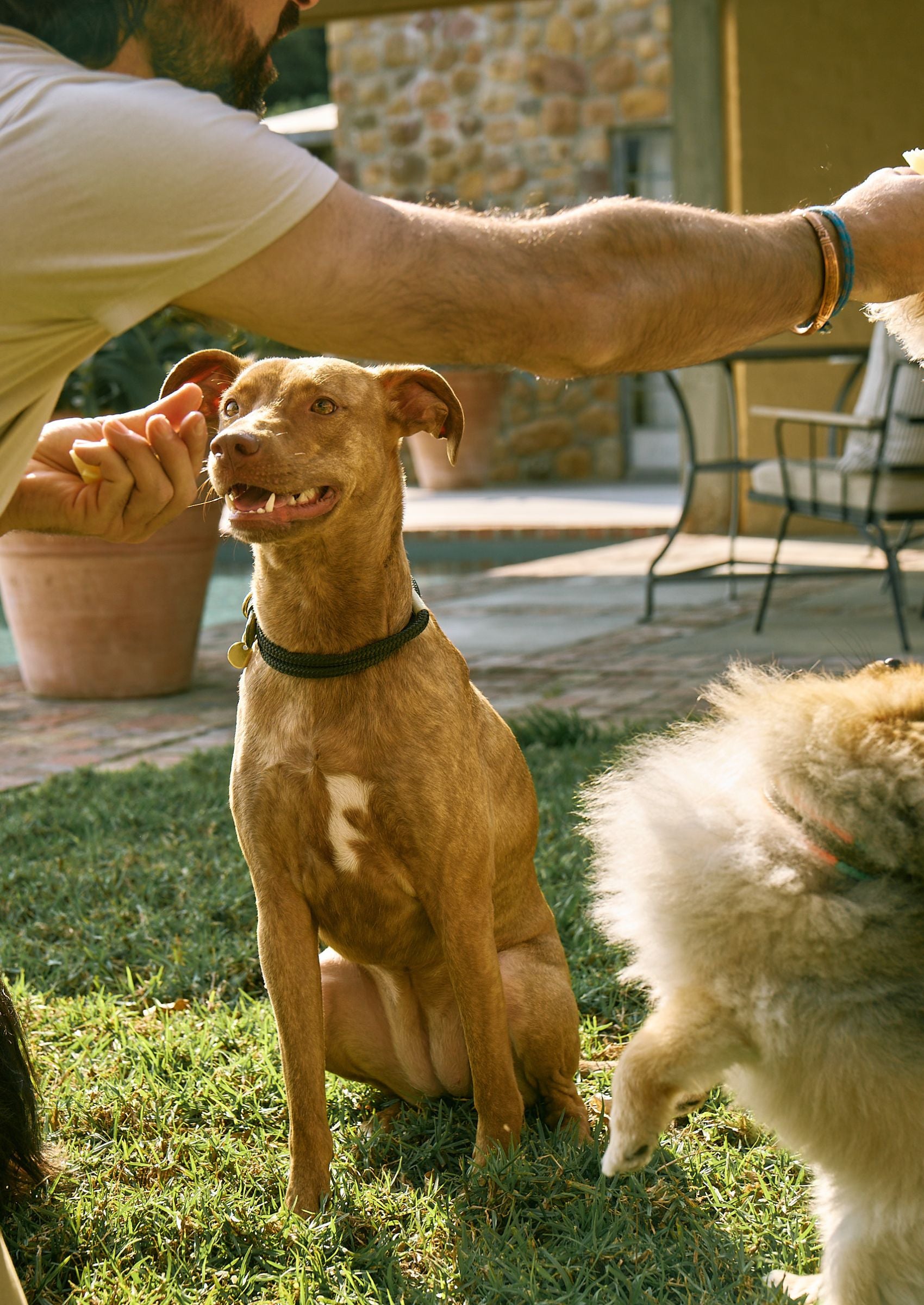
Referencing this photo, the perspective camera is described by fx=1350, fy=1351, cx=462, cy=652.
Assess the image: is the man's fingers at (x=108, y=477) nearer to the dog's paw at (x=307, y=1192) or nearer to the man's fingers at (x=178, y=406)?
the man's fingers at (x=178, y=406)

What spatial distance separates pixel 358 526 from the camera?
226cm

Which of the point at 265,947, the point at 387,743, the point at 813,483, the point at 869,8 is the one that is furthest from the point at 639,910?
the point at 869,8

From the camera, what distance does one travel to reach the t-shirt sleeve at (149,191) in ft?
4.76

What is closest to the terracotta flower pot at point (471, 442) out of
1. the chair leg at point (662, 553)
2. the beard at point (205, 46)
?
the chair leg at point (662, 553)

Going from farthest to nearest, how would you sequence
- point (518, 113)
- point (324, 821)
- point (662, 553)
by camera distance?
point (518, 113), point (662, 553), point (324, 821)

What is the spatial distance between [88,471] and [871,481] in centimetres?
462

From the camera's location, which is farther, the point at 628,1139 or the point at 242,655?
the point at 242,655

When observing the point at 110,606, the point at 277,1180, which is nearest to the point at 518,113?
the point at 110,606

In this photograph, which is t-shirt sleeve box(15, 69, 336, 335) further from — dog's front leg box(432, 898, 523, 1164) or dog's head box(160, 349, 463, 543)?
dog's front leg box(432, 898, 523, 1164)

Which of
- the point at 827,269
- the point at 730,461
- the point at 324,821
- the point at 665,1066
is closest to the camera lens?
the point at 665,1066

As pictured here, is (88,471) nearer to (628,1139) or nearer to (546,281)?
(546,281)

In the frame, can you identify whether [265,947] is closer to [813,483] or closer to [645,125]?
[813,483]

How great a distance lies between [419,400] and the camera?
93.8 inches

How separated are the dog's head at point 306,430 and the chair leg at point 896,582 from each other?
12.8 feet
